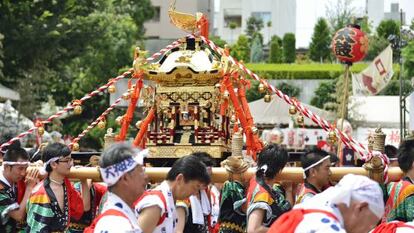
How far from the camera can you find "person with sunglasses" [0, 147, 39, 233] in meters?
7.41

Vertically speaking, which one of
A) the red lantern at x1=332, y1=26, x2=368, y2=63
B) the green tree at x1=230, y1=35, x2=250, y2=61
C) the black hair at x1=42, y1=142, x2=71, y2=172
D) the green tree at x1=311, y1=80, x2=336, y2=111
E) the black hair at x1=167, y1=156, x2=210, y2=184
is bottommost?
the green tree at x1=311, y1=80, x2=336, y2=111

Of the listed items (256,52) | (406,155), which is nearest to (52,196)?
(406,155)

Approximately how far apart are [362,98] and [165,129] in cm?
2423

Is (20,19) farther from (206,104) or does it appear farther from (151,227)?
(151,227)

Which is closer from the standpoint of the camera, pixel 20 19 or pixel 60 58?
pixel 20 19

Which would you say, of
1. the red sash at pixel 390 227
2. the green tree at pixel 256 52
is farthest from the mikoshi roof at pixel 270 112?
the green tree at pixel 256 52

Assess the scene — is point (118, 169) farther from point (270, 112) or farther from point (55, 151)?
point (270, 112)

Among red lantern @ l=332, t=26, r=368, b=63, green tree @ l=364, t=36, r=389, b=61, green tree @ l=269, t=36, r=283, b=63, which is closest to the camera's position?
red lantern @ l=332, t=26, r=368, b=63

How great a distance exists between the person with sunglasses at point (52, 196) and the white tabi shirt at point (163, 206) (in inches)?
64.5

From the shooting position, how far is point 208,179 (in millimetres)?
5809

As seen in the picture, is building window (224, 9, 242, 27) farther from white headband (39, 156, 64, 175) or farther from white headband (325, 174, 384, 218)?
white headband (325, 174, 384, 218)

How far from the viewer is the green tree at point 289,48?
182ft

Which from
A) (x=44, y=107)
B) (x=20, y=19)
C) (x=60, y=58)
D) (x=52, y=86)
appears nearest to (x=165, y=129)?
(x=20, y=19)

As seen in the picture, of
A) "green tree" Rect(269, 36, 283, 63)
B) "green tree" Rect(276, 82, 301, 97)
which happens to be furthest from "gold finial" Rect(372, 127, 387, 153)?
"green tree" Rect(269, 36, 283, 63)
